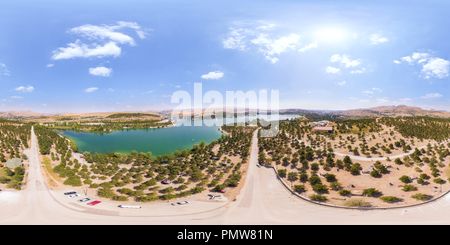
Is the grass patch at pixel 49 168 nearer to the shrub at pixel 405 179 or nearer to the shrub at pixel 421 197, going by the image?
the shrub at pixel 421 197

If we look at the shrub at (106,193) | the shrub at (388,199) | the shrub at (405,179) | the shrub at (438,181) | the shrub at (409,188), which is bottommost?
the shrub at (106,193)

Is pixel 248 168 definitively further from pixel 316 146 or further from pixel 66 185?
pixel 66 185

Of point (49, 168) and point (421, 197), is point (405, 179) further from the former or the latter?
point (49, 168)

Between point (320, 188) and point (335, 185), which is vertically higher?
point (335, 185)

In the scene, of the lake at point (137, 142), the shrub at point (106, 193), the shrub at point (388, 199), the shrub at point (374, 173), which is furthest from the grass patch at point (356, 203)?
the lake at point (137, 142)

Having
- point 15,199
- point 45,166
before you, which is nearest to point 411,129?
point 15,199

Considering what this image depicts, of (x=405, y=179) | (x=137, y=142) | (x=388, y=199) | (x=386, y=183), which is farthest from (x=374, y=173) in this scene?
(x=137, y=142)

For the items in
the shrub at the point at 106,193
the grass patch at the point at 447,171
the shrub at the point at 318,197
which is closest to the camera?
the shrub at the point at 318,197

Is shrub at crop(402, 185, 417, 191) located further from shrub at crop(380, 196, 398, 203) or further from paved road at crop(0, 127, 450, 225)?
shrub at crop(380, 196, 398, 203)

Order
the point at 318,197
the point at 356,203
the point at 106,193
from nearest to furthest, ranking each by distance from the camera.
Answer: the point at 356,203
the point at 318,197
the point at 106,193
